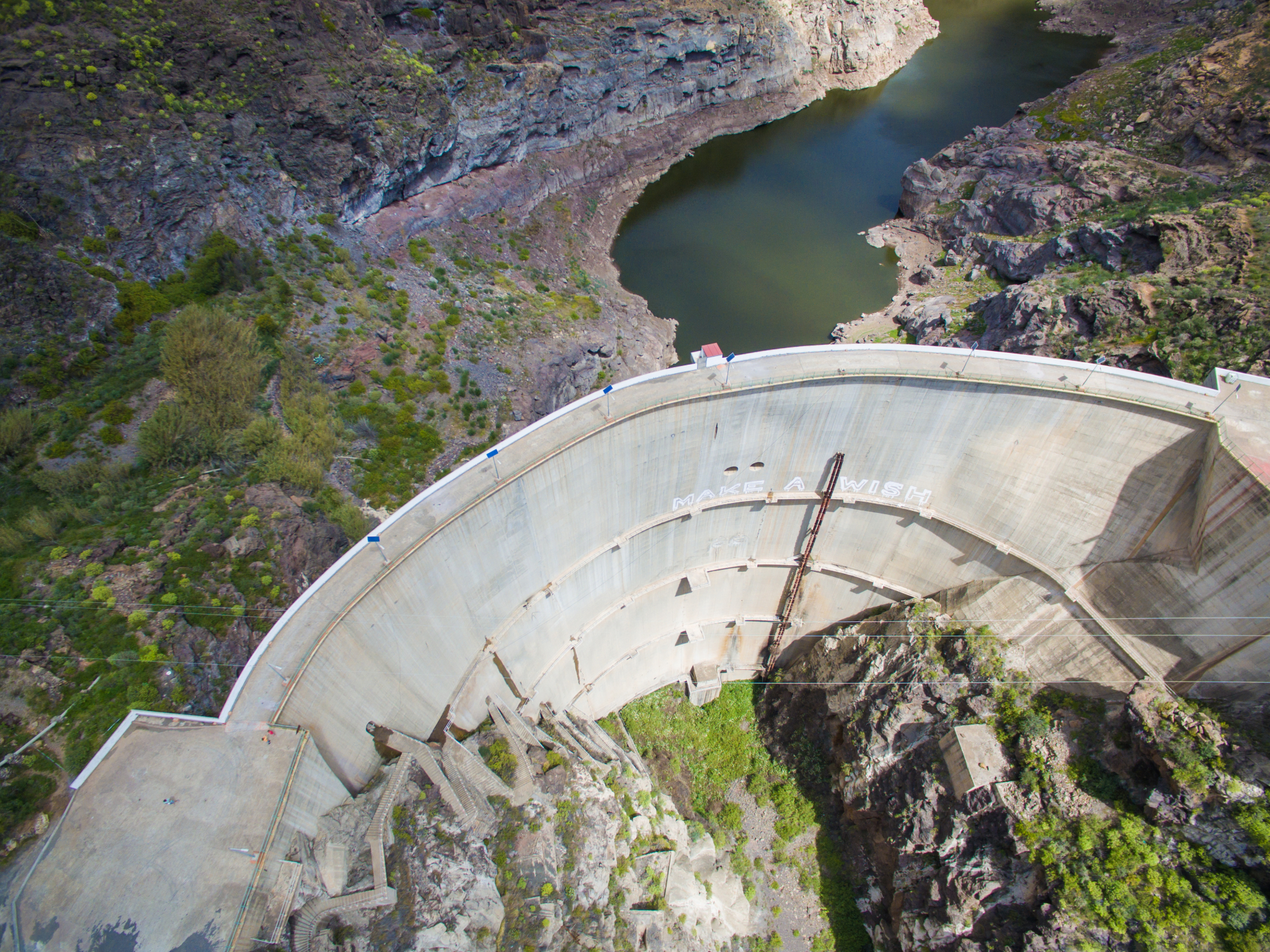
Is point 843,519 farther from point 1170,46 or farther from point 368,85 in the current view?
point 1170,46

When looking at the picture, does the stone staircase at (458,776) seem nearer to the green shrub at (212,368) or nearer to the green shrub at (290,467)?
the green shrub at (290,467)

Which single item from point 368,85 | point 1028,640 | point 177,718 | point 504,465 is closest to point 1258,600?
point 1028,640

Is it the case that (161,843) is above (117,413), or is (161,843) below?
below

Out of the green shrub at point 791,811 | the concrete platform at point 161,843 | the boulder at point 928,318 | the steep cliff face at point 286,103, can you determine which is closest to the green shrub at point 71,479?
the concrete platform at point 161,843

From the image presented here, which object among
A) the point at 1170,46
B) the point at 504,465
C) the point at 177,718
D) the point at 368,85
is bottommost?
the point at 177,718

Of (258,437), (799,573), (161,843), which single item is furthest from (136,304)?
(799,573)

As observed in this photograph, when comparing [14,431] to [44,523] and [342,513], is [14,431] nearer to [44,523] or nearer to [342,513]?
[44,523]
